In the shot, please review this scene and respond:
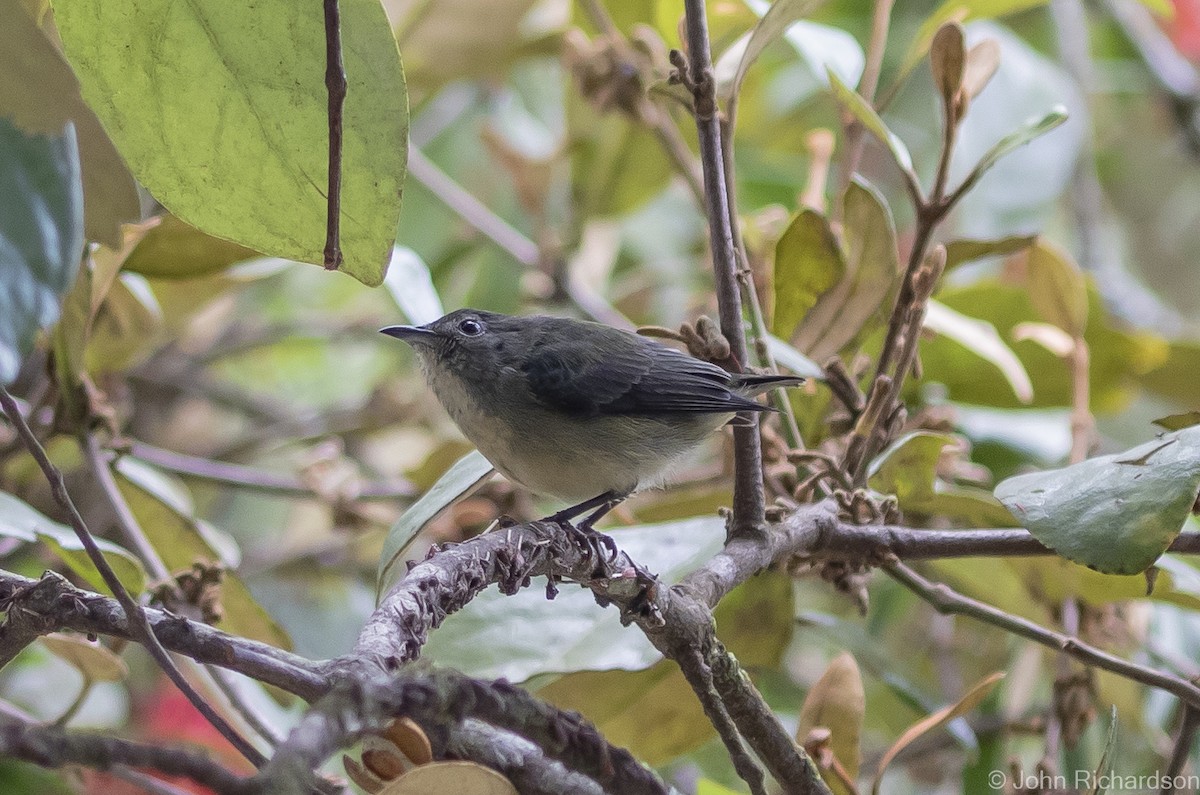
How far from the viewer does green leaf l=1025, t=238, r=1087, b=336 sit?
2262mm

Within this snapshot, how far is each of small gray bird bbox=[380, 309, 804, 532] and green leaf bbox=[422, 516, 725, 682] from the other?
9.8 inches

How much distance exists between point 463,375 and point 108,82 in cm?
111

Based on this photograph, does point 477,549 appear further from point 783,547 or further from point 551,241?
point 551,241

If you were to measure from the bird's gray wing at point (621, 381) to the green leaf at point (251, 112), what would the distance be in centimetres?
88

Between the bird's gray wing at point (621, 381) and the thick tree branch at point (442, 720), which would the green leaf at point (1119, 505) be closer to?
the thick tree branch at point (442, 720)

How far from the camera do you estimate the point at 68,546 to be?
1.60 meters

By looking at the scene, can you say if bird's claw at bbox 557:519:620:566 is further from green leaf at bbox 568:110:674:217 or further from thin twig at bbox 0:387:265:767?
green leaf at bbox 568:110:674:217

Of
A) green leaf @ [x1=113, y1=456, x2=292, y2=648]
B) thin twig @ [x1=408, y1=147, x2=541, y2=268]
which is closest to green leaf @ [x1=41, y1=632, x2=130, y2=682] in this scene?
green leaf @ [x1=113, y1=456, x2=292, y2=648]

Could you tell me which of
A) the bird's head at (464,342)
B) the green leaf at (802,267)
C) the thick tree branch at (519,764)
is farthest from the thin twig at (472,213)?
the thick tree branch at (519,764)

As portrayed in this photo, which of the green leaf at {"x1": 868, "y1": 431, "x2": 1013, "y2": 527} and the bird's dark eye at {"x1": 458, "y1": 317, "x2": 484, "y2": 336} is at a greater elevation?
the bird's dark eye at {"x1": 458, "y1": 317, "x2": 484, "y2": 336}

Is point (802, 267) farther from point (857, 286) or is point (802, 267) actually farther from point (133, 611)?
point (133, 611)

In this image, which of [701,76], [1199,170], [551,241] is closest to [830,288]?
[701,76]

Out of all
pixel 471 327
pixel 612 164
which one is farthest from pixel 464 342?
pixel 612 164

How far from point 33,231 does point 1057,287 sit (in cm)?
192
